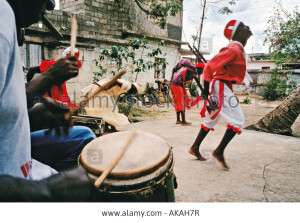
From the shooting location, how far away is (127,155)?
4.06 ft

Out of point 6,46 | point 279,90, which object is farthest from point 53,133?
point 279,90

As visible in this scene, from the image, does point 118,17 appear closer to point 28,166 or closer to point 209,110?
point 209,110

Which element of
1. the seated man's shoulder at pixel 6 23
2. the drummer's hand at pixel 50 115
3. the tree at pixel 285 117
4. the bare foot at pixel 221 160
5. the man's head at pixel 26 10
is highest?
the man's head at pixel 26 10

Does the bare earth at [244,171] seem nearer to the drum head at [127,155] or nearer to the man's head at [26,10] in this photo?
the drum head at [127,155]

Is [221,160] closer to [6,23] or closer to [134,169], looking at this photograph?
[134,169]

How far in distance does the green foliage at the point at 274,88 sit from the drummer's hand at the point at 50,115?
42.8 ft

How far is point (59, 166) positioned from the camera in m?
1.36

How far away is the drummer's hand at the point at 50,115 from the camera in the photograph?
3.72 feet

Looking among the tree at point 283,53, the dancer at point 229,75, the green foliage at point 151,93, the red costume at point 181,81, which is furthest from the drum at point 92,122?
the green foliage at point 151,93

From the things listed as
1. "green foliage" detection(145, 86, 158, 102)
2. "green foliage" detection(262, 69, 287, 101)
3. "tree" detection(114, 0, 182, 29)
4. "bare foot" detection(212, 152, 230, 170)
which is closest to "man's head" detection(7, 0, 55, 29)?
"bare foot" detection(212, 152, 230, 170)

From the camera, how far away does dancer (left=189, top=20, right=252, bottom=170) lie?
237cm

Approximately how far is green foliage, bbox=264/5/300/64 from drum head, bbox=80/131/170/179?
456cm

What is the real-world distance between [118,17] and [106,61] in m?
2.18
